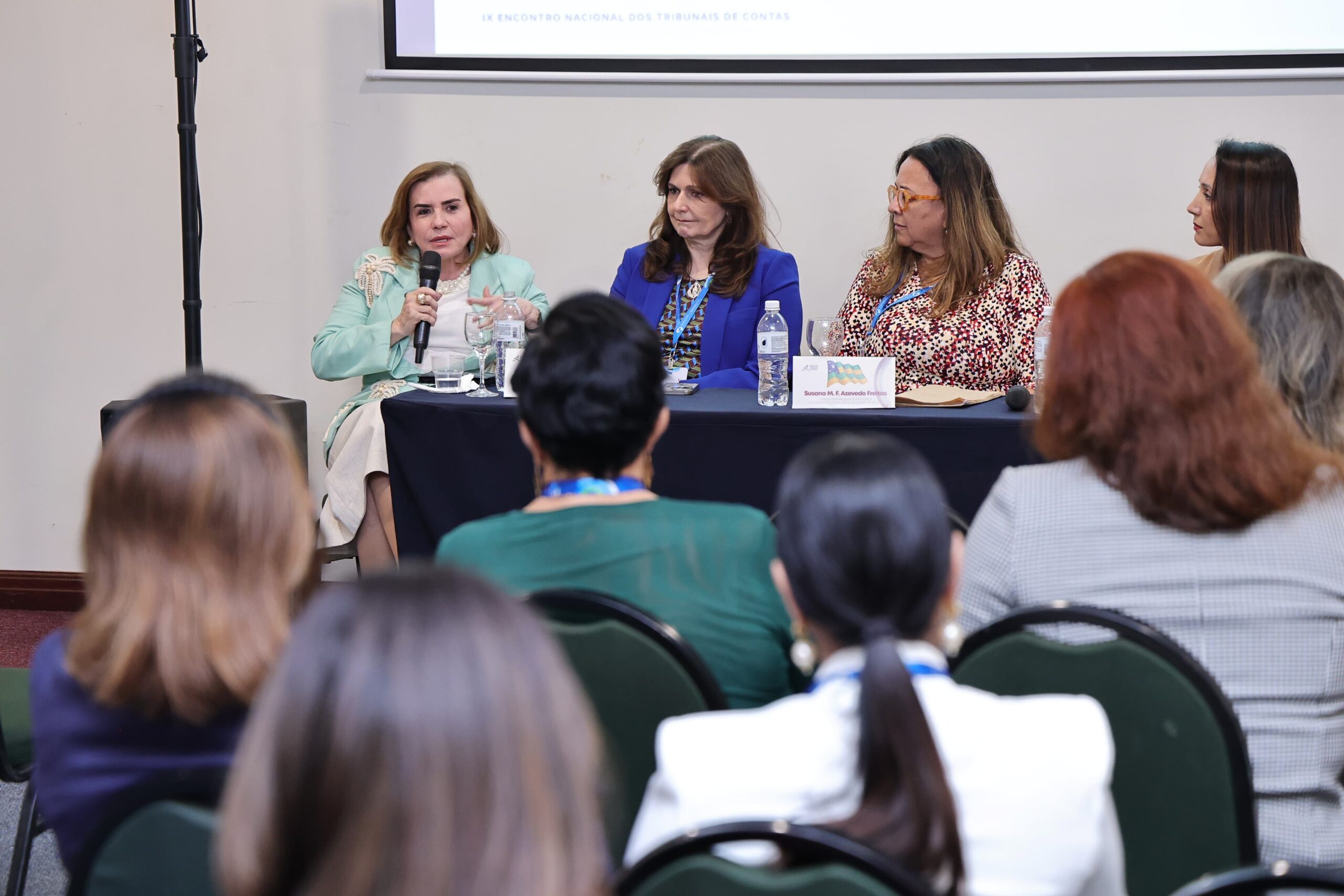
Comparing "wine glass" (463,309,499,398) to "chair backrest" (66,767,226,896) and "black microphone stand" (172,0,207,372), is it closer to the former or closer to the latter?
"black microphone stand" (172,0,207,372)

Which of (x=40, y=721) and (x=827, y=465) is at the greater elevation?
(x=827, y=465)

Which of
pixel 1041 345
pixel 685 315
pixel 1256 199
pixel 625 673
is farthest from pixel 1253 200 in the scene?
pixel 625 673

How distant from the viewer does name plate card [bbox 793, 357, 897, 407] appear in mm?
2562

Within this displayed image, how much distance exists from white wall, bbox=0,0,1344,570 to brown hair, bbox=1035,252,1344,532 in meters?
2.44

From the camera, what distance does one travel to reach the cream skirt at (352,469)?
3.00m

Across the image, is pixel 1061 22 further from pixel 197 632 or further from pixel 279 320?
pixel 197 632

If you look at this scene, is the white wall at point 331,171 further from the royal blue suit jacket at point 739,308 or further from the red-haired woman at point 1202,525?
the red-haired woman at point 1202,525

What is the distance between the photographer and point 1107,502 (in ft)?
4.23

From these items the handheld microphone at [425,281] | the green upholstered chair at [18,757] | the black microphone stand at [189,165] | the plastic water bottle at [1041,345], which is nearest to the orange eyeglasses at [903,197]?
the plastic water bottle at [1041,345]

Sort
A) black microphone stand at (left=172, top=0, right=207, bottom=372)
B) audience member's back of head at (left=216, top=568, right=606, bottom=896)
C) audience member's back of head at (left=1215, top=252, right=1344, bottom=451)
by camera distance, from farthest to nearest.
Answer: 1. black microphone stand at (left=172, top=0, right=207, bottom=372)
2. audience member's back of head at (left=1215, top=252, right=1344, bottom=451)
3. audience member's back of head at (left=216, top=568, right=606, bottom=896)

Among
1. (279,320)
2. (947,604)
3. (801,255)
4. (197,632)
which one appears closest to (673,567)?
(947,604)

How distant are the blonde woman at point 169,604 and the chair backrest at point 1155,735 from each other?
26.8 inches

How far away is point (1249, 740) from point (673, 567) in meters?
0.63

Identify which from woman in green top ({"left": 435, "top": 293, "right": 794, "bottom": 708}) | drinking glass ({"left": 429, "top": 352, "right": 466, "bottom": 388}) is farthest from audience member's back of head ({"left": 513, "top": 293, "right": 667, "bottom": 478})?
drinking glass ({"left": 429, "top": 352, "right": 466, "bottom": 388})
